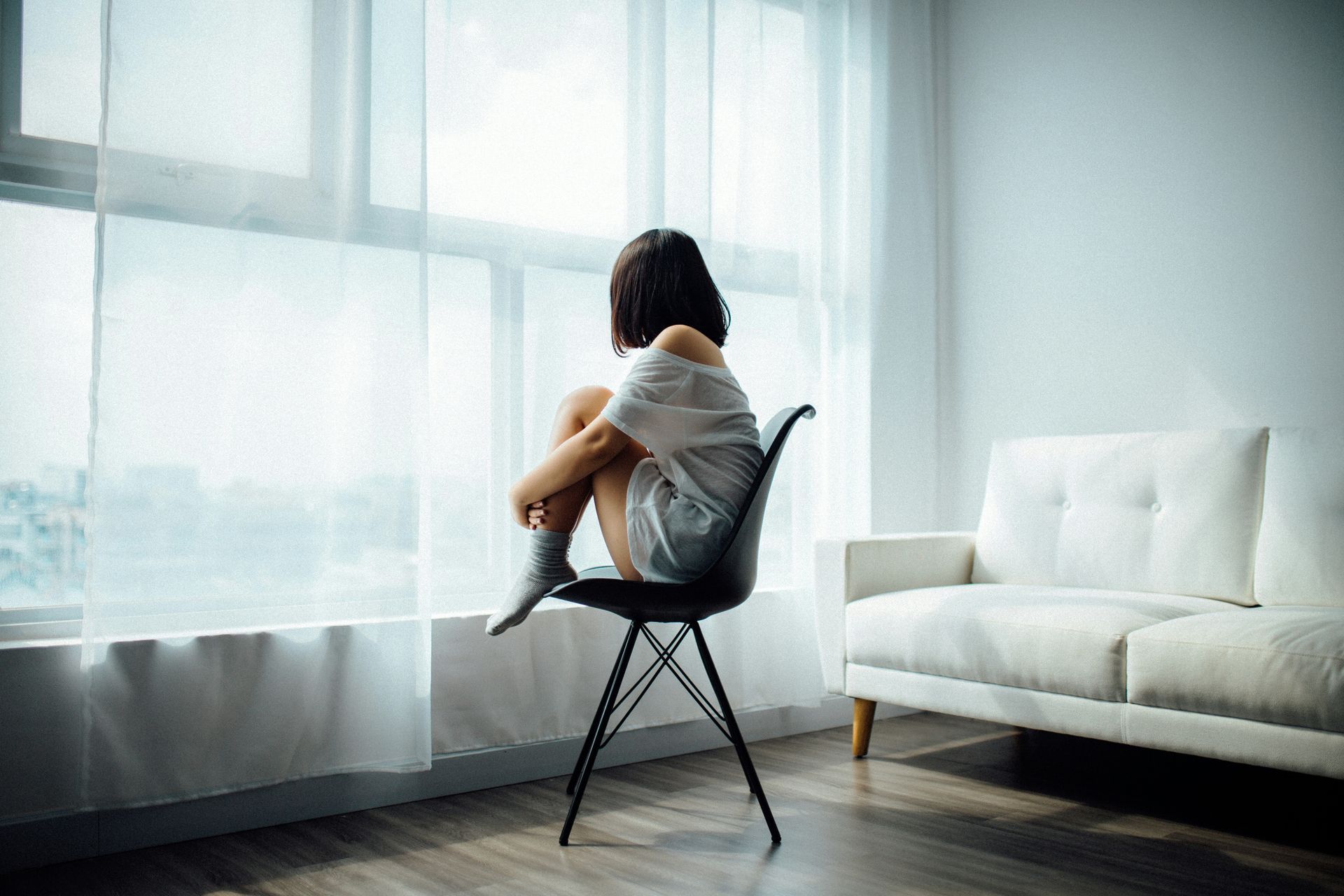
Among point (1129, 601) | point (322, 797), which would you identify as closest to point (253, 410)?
point (322, 797)

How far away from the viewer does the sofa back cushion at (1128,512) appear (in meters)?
2.46

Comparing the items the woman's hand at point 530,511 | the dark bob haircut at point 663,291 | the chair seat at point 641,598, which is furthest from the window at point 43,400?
the dark bob haircut at point 663,291

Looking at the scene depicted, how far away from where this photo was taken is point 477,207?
246 cm

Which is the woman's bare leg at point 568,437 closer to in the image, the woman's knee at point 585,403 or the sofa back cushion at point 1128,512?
the woman's knee at point 585,403

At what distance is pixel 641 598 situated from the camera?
1.88 meters

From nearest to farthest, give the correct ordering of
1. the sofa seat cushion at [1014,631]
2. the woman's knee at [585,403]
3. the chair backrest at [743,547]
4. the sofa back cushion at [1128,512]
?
1. the chair backrest at [743,547]
2. the woman's knee at [585,403]
3. the sofa seat cushion at [1014,631]
4. the sofa back cushion at [1128,512]

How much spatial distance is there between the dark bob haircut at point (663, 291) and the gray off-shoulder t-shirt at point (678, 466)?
0.51ft

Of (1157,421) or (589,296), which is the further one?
(1157,421)

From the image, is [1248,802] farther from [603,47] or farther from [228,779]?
[603,47]

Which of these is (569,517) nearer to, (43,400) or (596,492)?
(596,492)

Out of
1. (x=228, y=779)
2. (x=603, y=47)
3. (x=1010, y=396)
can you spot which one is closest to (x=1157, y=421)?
(x=1010, y=396)

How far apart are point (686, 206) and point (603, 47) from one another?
462 millimetres

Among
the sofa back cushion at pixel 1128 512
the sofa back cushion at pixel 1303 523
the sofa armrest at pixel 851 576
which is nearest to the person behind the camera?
the sofa back cushion at pixel 1303 523

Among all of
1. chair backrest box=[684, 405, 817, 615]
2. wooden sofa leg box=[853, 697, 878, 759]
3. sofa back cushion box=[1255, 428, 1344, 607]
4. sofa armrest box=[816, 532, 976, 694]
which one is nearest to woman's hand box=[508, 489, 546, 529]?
chair backrest box=[684, 405, 817, 615]
